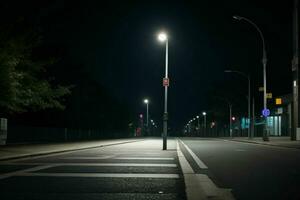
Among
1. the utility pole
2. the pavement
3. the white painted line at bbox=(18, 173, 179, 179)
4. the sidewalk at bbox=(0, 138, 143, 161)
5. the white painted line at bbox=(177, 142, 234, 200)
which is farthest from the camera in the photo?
the utility pole

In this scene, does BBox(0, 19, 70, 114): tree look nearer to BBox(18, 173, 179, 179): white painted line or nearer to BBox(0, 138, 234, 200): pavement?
BBox(0, 138, 234, 200): pavement

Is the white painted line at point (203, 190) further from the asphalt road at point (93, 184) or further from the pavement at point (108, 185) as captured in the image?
the asphalt road at point (93, 184)

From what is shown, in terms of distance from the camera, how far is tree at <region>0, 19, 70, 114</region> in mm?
24297

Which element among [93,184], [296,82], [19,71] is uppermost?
[296,82]

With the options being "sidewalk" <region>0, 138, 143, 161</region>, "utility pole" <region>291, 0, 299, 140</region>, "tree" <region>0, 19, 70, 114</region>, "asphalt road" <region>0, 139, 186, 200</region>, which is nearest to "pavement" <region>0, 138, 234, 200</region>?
"asphalt road" <region>0, 139, 186, 200</region>

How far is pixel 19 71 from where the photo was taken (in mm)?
28547

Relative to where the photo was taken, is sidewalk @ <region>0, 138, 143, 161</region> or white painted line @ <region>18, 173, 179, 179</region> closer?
white painted line @ <region>18, 173, 179, 179</region>

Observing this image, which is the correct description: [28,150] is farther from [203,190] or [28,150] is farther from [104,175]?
[203,190]

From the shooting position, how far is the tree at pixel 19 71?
24297 mm

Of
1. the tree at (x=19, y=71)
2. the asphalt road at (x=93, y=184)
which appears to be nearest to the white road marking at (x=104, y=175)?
the asphalt road at (x=93, y=184)

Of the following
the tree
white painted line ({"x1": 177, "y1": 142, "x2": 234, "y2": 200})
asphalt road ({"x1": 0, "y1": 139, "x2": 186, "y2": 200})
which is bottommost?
asphalt road ({"x1": 0, "y1": 139, "x2": 186, "y2": 200})

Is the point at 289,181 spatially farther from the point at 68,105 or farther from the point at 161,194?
the point at 68,105

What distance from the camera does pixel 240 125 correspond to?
4205 inches

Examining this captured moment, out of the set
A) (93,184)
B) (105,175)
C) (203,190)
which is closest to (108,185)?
(93,184)
